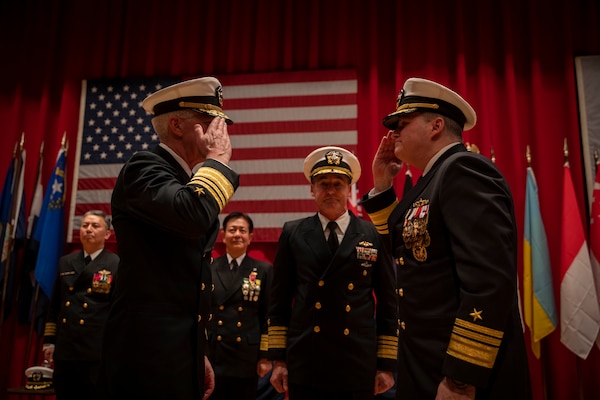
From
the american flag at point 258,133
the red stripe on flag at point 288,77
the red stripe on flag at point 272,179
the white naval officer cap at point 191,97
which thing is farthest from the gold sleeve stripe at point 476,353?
the red stripe on flag at point 288,77

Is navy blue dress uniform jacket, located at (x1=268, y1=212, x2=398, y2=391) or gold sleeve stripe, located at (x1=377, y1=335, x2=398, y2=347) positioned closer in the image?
navy blue dress uniform jacket, located at (x1=268, y1=212, x2=398, y2=391)

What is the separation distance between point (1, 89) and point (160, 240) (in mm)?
5597

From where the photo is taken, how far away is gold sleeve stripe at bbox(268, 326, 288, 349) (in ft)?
8.95

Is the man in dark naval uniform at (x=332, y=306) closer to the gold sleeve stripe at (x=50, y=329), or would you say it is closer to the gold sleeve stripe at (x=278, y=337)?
the gold sleeve stripe at (x=278, y=337)

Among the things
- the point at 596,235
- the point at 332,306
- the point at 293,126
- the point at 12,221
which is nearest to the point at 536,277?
the point at 596,235

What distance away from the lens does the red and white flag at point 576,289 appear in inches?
164

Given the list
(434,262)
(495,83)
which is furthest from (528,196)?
(434,262)

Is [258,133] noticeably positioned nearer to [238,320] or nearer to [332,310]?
[238,320]

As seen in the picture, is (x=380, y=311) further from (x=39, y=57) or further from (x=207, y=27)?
(x=39, y=57)

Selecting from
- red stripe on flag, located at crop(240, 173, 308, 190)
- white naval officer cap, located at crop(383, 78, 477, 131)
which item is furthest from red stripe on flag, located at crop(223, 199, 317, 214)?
white naval officer cap, located at crop(383, 78, 477, 131)

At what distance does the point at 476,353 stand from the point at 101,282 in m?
3.50

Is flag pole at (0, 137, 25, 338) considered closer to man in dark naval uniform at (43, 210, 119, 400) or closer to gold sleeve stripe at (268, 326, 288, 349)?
man in dark naval uniform at (43, 210, 119, 400)

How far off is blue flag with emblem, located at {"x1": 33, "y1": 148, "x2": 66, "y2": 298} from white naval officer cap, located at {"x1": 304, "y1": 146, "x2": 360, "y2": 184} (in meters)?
3.41

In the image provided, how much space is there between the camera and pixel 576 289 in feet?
14.0
